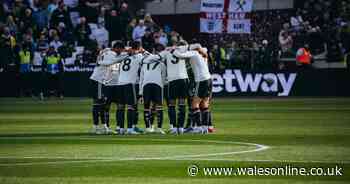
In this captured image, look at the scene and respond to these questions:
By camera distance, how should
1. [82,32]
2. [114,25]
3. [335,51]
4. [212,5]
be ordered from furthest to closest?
[82,32] → [114,25] → [335,51] → [212,5]

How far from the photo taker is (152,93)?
90.3 feet

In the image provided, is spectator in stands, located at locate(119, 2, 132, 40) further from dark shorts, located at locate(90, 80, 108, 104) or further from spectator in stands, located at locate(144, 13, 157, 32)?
dark shorts, located at locate(90, 80, 108, 104)

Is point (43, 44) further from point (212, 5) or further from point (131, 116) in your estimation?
point (131, 116)

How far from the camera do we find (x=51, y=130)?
2894 centimetres

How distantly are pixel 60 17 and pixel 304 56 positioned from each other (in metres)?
11.2

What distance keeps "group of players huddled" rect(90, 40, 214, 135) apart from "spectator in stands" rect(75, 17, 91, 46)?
2149 centimetres

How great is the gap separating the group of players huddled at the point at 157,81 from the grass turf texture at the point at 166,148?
0.95m

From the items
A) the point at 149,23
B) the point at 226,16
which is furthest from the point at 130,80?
the point at 149,23

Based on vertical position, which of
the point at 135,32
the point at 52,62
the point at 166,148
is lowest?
the point at 166,148

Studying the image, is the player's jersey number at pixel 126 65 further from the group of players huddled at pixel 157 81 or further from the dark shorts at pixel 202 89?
the dark shorts at pixel 202 89

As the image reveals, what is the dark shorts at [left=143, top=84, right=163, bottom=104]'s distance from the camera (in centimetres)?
2739

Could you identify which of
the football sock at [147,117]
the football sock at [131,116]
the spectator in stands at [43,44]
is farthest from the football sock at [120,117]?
the spectator in stands at [43,44]

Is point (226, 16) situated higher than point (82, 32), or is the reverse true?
point (226, 16)

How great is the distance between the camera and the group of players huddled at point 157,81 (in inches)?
1077
